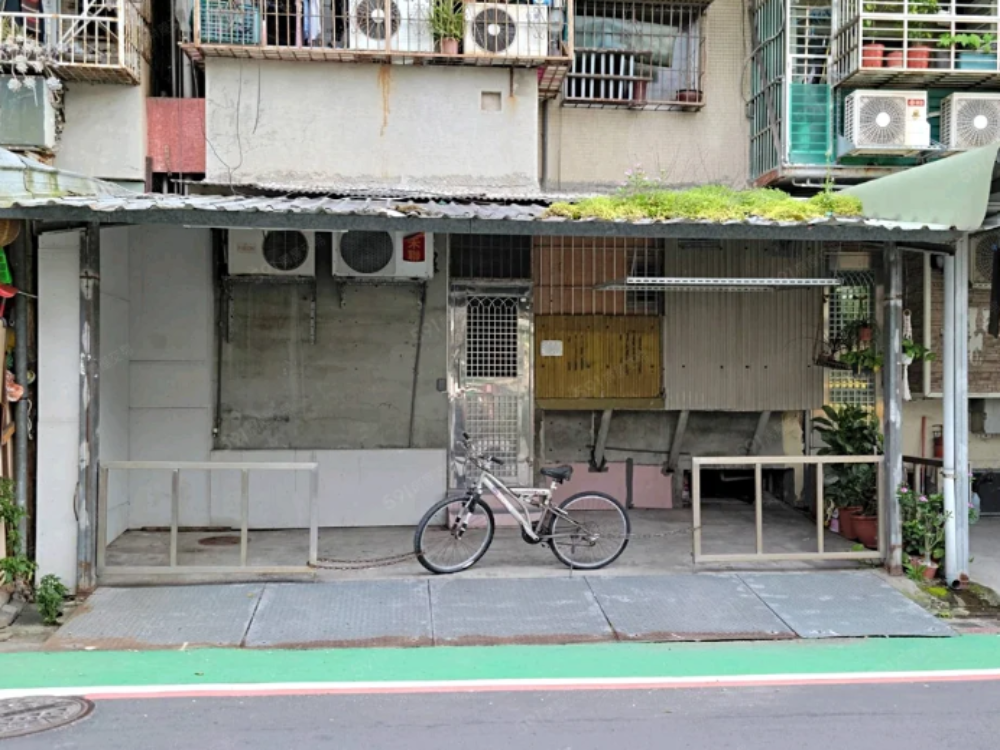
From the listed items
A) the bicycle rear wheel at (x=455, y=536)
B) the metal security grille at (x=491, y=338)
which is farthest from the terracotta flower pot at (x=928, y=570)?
the metal security grille at (x=491, y=338)

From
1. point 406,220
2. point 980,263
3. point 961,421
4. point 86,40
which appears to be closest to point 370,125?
point 86,40

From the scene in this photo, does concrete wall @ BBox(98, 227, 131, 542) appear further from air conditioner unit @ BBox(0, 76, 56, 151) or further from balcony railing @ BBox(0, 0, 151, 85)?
balcony railing @ BBox(0, 0, 151, 85)

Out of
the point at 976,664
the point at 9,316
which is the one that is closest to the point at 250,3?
the point at 9,316

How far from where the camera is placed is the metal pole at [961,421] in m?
7.46

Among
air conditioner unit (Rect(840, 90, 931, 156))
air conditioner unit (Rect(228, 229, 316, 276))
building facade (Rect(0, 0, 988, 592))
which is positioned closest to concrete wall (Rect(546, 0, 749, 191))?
building facade (Rect(0, 0, 988, 592))

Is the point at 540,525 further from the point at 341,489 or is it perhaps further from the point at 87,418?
the point at 87,418

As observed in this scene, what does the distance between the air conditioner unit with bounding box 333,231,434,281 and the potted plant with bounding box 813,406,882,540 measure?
4647mm

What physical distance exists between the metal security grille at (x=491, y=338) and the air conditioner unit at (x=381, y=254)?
2.69 feet

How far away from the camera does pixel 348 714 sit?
501cm

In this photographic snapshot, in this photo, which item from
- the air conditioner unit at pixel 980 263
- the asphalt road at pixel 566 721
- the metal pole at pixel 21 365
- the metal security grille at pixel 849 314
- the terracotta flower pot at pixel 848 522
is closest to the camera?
the asphalt road at pixel 566 721

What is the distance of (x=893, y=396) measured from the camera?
7750 mm

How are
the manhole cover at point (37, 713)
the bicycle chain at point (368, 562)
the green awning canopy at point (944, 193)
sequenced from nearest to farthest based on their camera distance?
the manhole cover at point (37, 713), the green awning canopy at point (944, 193), the bicycle chain at point (368, 562)

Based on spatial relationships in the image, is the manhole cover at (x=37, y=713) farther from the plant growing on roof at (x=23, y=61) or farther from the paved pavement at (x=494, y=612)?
the plant growing on roof at (x=23, y=61)

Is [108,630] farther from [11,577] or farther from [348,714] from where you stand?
[348,714]
